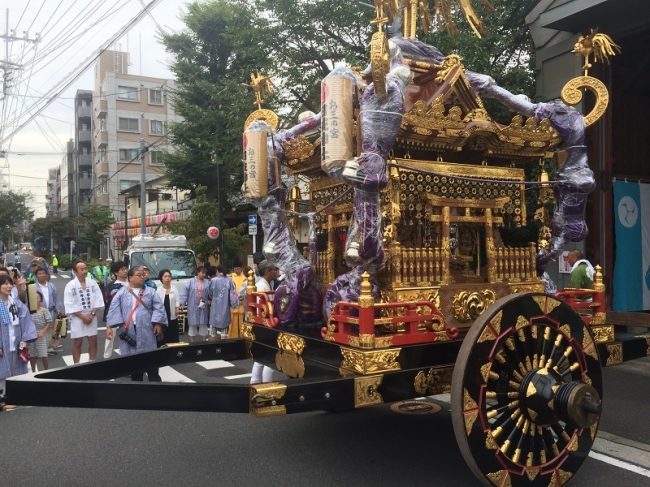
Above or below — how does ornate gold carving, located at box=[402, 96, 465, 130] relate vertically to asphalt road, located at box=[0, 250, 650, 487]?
above

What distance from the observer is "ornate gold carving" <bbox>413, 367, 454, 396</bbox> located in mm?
3217

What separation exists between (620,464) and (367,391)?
7.33 ft

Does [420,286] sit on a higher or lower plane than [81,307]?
higher

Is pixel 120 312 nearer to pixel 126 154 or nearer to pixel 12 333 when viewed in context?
pixel 12 333

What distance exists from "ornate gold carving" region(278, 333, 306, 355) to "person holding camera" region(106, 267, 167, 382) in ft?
8.18

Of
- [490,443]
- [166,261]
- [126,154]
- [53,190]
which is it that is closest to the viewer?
[490,443]

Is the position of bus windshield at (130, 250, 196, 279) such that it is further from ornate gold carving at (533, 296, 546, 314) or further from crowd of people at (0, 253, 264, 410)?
ornate gold carving at (533, 296, 546, 314)

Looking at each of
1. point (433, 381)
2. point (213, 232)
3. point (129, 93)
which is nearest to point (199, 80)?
point (213, 232)

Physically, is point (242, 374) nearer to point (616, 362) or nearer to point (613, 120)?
point (616, 362)

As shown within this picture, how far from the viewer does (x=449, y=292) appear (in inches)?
149

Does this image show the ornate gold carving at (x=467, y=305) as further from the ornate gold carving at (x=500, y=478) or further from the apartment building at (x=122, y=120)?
the apartment building at (x=122, y=120)

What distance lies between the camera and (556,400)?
119 inches

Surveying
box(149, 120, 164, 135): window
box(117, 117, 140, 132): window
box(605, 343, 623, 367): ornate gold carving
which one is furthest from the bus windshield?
box(117, 117, 140, 132): window

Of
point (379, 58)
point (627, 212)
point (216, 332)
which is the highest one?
point (379, 58)
